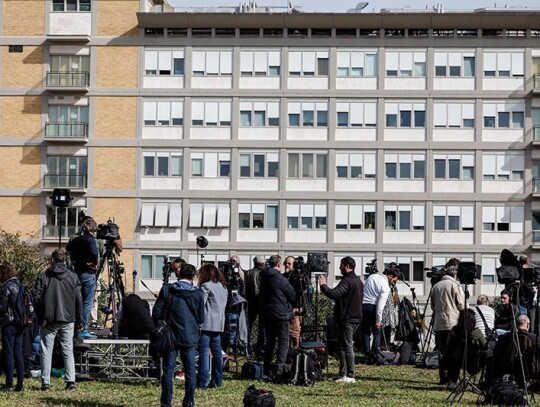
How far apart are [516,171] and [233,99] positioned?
50.9ft

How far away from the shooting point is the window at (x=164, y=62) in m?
63.4

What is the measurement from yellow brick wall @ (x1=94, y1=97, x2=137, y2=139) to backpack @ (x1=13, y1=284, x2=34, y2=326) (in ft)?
155

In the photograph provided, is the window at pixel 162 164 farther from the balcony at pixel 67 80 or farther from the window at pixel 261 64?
the window at pixel 261 64

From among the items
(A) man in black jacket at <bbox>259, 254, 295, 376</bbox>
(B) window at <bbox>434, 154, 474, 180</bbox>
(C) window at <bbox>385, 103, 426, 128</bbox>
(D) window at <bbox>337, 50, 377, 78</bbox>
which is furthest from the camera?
(D) window at <bbox>337, 50, 377, 78</bbox>

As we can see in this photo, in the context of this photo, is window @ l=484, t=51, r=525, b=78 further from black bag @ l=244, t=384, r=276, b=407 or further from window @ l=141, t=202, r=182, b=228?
black bag @ l=244, t=384, r=276, b=407

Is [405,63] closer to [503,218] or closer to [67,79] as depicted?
[503,218]

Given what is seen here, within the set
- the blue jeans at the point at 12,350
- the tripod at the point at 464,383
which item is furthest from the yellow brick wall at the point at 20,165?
the tripod at the point at 464,383

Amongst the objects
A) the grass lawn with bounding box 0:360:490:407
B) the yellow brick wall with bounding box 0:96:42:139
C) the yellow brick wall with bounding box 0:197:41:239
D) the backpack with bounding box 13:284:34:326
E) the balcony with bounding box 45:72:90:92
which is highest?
the balcony with bounding box 45:72:90:92

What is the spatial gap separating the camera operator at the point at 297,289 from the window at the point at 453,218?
41.5 meters

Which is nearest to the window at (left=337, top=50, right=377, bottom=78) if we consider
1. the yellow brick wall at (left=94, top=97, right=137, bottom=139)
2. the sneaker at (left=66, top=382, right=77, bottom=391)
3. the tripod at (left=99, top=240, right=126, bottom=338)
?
the yellow brick wall at (left=94, top=97, right=137, bottom=139)

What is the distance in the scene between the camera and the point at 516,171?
62219 millimetres

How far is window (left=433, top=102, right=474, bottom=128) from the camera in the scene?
205 feet

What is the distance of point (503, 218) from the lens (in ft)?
204

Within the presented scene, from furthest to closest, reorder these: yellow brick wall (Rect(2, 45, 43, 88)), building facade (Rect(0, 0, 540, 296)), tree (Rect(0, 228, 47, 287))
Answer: yellow brick wall (Rect(2, 45, 43, 88)) < building facade (Rect(0, 0, 540, 296)) < tree (Rect(0, 228, 47, 287))
